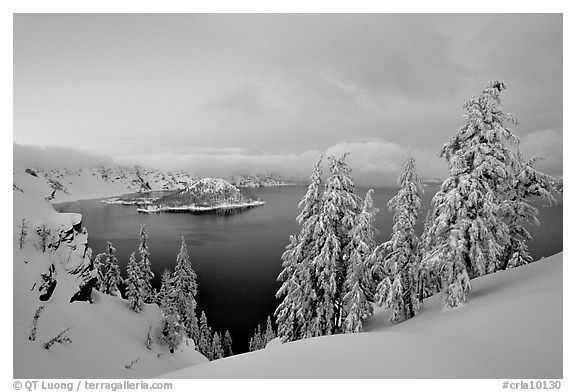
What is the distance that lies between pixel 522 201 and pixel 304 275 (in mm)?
11078

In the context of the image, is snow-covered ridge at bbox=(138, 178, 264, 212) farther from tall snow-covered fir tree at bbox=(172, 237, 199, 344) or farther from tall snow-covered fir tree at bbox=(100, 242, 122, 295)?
tall snow-covered fir tree at bbox=(100, 242, 122, 295)

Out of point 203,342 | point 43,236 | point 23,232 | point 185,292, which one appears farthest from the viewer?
point 203,342

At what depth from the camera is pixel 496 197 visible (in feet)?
28.8

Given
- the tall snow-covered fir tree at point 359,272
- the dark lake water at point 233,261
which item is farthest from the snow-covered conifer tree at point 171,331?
the dark lake water at point 233,261

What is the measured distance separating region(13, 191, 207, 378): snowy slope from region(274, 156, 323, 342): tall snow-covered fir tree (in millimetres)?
6339

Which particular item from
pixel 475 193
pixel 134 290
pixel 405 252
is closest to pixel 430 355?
pixel 475 193

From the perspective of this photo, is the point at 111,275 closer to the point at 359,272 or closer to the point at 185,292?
the point at 185,292

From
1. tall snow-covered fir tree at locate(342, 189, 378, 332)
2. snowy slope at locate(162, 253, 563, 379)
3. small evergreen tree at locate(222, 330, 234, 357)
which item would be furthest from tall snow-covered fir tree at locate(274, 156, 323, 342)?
small evergreen tree at locate(222, 330, 234, 357)

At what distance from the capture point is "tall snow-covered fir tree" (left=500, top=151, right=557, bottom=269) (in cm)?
1040

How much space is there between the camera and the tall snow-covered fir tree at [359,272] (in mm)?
10164

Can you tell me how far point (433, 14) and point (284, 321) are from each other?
1274 cm

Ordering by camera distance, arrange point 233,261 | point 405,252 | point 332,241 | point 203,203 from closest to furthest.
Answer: point 405,252 < point 332,241 < point 233,261 < point 203,203

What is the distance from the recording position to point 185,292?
25.0m

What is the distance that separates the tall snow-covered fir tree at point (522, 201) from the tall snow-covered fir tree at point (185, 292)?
22771 millimetres
